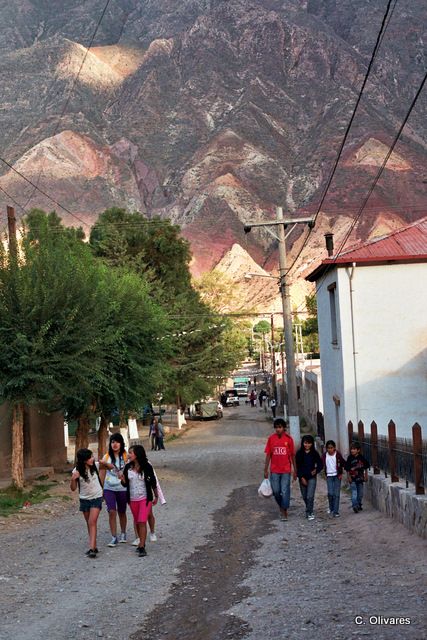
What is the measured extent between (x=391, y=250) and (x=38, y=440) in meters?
12.6

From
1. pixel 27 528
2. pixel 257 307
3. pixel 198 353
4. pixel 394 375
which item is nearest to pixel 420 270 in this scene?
pixel 394 375

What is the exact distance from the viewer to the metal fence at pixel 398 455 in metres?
12.4

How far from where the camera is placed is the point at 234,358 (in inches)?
2395

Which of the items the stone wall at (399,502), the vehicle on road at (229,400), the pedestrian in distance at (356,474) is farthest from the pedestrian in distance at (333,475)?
the vehicle on road at (229,400)

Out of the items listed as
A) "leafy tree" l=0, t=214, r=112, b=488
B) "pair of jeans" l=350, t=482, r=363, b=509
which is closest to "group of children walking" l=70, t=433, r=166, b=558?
"pair of jeans" l=350, t=482, r=363, b=509

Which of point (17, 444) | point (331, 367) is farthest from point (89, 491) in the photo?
point (331, 367)

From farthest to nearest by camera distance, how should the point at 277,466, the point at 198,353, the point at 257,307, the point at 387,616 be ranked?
the point at 257,307 → the point at 198,353 → the point at 277,466 → the point at 387,616

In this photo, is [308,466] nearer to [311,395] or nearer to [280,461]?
[280,461]

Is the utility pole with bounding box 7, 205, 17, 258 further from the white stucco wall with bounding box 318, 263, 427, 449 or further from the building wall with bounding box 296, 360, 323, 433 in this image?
the building wall with bounding box 296, 360, 323, 433

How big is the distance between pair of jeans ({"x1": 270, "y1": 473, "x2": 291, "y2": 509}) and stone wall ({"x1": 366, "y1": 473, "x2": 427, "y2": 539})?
1613mm

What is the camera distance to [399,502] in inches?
521

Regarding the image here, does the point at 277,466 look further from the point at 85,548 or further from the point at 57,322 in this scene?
the point at 57,322

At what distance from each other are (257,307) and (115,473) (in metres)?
146

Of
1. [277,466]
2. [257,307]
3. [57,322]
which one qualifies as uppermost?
[257,307]
